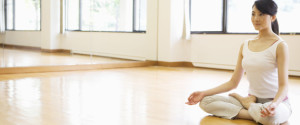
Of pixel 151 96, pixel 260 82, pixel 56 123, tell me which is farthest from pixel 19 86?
pixel 260 82

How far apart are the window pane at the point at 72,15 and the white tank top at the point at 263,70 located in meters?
3.90

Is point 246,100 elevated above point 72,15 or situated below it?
below

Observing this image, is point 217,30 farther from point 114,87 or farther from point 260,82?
point 260,82

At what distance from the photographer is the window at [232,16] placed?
201 inches

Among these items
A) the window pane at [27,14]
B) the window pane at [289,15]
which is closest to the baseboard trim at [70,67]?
the window pane at [27,14]

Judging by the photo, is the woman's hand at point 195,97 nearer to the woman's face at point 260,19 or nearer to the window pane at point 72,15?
the woman's face at point 260,19

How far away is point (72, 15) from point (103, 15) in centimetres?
51

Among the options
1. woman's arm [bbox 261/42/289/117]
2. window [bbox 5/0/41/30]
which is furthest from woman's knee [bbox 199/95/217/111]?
window [bbox 5/0/41/30]

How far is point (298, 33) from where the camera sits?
498 cm

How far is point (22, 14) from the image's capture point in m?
4.70

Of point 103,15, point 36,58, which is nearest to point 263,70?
point 36,58

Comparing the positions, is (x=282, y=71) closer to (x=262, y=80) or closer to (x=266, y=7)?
(x=262, y=80)

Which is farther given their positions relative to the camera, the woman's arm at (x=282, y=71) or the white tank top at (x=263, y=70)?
the white tank top at (x=263, y=70)

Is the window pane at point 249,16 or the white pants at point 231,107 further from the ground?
the window pane at point 249,16
